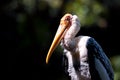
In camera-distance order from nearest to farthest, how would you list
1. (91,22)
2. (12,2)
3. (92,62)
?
(92,62), (91,22), (12,2)

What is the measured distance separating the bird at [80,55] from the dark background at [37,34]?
11.8 feet

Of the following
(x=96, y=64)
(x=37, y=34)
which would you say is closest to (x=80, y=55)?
(x=96, y=64)

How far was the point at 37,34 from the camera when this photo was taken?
11.6 m

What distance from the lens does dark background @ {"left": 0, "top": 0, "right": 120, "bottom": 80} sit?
38.0 feet

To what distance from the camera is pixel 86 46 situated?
285 inches

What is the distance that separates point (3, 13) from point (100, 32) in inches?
56.9

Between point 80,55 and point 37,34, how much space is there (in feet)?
14.5

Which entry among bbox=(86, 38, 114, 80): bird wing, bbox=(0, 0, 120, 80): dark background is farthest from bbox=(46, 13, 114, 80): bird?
bbox=(0, 0, 120, 80): dark background

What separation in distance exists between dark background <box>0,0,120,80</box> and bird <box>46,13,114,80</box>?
11.8 feet

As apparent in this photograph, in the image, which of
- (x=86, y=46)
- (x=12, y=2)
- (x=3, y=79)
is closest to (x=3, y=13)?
(x=12, y=2)

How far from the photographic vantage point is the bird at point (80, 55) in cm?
722

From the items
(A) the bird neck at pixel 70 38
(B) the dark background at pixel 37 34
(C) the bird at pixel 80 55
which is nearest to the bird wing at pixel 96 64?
(C) the bird at pixel 80 55

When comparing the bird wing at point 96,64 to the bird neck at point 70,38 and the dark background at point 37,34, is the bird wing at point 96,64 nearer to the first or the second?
the bird neck at point 70,38

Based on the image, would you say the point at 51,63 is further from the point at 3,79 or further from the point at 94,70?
the point at 94,70
